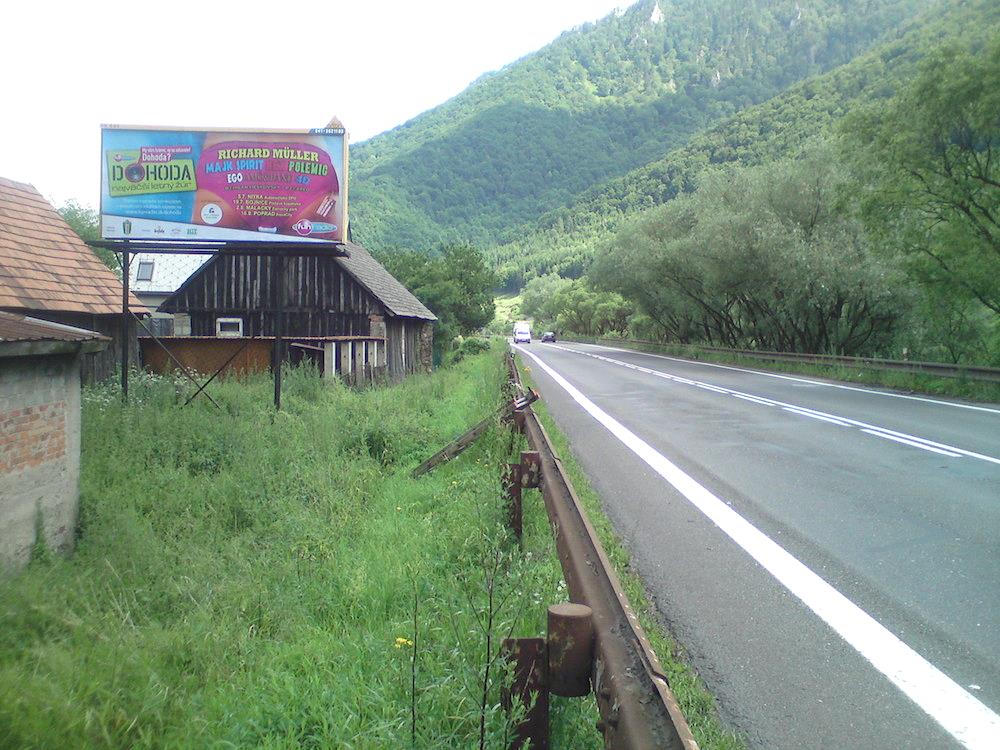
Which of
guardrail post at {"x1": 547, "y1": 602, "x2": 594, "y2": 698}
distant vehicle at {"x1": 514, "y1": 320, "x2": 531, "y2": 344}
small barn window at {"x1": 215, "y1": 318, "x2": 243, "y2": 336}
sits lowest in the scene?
guardrail post at {"x1": 547, "y1": 602, "x2": 594, "y2": 698}

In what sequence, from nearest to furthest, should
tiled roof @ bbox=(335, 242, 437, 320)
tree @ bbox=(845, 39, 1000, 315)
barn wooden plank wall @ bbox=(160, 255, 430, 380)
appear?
tree @ bbox=(845, 39, 1000, 315) → tiled roof @ bbox=(335, 242, 437, 320) → barn wooden plank wall @ bbox=(160, 255, 430, 380)

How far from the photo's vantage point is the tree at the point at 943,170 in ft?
60.3

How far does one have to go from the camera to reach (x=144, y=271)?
3997cm

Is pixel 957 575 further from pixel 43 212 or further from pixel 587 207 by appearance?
pixel 587 207

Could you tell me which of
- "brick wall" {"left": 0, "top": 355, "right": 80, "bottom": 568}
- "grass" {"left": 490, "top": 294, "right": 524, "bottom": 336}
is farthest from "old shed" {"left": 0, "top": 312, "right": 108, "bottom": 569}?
"grass" {"left": 490, "top": 294, "right": 524, "bottom": 336}

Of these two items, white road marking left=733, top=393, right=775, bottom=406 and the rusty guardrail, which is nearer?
the rusty guardrail

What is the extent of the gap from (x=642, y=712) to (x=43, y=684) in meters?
3.46

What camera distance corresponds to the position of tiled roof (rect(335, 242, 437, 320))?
77.5 ft

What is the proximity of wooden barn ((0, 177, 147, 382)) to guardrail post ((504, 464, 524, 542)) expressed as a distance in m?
9.38

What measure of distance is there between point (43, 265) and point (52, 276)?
1.01ft

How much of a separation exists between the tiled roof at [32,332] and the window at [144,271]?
35578 millimetres

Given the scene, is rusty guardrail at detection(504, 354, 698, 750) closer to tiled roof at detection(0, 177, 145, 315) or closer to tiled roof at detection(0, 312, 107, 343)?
tiled roof at detection(0, 312, 107, 343)

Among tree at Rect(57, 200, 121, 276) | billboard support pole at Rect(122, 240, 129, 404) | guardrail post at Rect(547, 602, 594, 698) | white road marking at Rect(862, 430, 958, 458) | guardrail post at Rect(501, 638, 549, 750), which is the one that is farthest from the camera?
tree at Rect(57, 200, 121, 276)

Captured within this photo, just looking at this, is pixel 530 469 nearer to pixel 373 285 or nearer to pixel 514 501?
pixel 514 501
